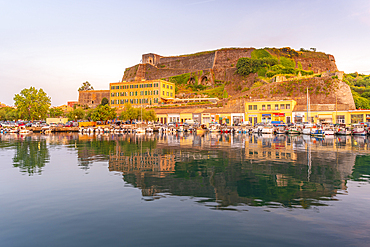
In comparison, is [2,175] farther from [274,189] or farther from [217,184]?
[274,189]

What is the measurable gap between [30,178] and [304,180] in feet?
44.4

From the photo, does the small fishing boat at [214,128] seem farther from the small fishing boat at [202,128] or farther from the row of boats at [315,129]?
the row of boats at [315,129]

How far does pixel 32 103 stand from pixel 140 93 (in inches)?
1208

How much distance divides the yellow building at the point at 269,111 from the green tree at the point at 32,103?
58002mm

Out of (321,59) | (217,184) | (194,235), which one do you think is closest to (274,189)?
(217,184)

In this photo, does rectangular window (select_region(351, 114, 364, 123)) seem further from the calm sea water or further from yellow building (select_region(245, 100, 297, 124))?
the calm sea water

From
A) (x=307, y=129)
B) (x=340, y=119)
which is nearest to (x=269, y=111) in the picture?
(x=307, y=129)

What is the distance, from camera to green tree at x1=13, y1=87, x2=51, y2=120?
246 ft

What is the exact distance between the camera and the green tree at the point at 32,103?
75.1 metres

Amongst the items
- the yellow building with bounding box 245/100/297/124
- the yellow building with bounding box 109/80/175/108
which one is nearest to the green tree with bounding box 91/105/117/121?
the yellow building with bounding box 109/80/175/108

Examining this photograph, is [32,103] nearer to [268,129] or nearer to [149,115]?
[149,115]

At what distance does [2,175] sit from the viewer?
1429 centimetres

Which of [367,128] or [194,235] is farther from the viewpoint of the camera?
[367,128]

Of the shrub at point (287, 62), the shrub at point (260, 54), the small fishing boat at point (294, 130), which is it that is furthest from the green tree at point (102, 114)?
the shrub at point (287, 62)
